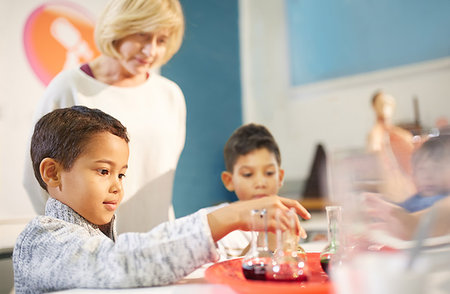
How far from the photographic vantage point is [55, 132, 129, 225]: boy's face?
0.67 metres

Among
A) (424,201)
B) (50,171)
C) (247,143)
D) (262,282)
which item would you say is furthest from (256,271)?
(247,143)

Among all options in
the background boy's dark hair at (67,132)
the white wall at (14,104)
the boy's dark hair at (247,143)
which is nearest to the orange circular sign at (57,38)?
the white wall at (14,104)

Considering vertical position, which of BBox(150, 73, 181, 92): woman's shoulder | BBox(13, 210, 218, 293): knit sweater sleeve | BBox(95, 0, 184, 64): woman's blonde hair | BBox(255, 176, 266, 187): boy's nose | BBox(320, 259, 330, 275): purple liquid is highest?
BBox(95, 0, 184, 64): woman's blonde hair

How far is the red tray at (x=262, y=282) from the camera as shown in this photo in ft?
1.44

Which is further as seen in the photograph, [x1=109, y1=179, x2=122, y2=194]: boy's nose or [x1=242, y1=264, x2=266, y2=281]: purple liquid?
[x1=109, y1=179, x2=122, y2=194]: boy's nose

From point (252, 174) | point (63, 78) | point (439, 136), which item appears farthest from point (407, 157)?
point (63, 78)

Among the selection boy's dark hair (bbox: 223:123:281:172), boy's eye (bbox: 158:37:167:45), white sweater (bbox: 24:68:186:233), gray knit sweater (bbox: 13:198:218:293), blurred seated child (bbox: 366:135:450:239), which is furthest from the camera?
boy's dark hair (bbox: 223:123:281:172)

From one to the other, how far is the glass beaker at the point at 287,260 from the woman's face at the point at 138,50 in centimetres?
60

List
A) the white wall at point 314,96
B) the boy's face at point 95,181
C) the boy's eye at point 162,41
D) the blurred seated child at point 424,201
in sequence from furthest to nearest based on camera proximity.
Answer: the white wall at point 314,96, the boy's eye at point 162,41, the boy's face at point 95,181, the blurred seated child at point 424,201

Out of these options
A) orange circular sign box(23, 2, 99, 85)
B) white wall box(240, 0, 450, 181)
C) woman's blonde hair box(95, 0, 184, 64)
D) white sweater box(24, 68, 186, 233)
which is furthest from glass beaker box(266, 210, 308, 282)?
white wall box(240, 0, 450, 181)

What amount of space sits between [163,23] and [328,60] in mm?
2053

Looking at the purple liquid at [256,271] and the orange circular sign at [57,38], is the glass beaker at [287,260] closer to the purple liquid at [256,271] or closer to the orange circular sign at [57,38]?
the purple liquid at [256,271]

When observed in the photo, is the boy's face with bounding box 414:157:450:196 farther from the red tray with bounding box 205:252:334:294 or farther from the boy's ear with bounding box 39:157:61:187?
the boy's ear with bounding box 39:157:61:187

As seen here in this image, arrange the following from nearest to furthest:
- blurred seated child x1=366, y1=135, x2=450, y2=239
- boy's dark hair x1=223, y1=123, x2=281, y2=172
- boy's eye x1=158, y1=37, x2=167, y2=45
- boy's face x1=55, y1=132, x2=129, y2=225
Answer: blurred seated child x1=366, y1=135, x2=450, y2=239 → boy's face x1=55, y1=132, x2=129, y2=225 → boy's eye x1=158, y1=37, x2=167, y2=45 → boy's dark hair x1=223, y1=123, x2=281, y2=172
